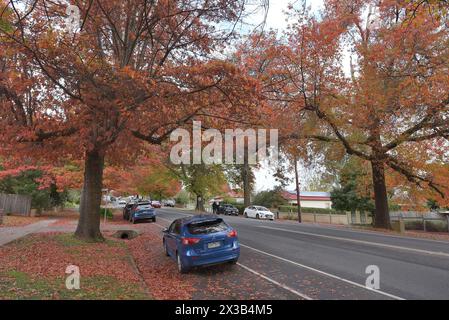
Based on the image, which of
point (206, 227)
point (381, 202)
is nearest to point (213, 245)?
point (206, 227)

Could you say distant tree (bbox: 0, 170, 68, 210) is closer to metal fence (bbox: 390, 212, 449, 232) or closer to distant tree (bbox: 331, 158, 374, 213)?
distant tree (bbox: 331, 158, 374, 213)

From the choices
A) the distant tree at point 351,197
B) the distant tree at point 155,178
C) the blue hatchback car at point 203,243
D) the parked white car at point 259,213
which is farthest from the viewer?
the parked white car at point 259,213

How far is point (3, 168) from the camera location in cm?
2905

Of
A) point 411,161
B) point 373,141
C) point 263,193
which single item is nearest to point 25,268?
point 373,141

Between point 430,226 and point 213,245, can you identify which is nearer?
point 213,245

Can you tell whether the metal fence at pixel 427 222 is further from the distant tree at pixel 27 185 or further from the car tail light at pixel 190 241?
the distant tree at pixel 27 185

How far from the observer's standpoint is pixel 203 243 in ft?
31.3

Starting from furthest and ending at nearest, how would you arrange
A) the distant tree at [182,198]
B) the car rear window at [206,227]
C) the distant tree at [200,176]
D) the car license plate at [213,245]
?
the distant tree at [182,198] → the distant tree at [200,176] → the car rear window at [206,227] → the car license plate at [213,245]

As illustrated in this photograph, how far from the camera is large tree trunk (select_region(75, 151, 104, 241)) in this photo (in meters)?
14.4

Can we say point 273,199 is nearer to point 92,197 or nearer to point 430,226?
point 430,226

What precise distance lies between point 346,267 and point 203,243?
400 cm

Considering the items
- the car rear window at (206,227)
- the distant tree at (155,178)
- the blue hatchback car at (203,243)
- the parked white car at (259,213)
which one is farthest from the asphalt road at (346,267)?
the parked white car at (259,213)

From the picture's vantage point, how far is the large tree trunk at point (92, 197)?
567 inches

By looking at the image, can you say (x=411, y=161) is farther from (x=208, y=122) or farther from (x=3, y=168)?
(x=3, y=168)
